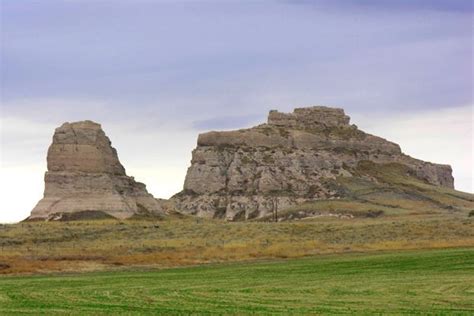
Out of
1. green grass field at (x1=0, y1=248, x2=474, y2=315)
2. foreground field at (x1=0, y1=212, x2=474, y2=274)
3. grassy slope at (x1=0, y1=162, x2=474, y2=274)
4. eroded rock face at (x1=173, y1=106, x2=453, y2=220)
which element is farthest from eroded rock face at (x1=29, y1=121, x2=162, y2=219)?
green grass field at (x1=0, y1=248, x2=474, y2=315)

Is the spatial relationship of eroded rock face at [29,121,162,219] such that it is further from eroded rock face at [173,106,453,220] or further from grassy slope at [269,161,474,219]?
eroded rock face at [173,106,453,220]

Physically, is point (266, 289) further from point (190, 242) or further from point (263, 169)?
point (263, 169)

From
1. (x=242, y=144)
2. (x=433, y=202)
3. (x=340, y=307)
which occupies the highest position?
(x=242, y=144)

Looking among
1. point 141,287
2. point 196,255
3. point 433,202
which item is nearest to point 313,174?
point 433,202

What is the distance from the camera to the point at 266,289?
34.9 m

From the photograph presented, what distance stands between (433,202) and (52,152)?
83264 mm

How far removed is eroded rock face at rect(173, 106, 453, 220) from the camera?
559ft

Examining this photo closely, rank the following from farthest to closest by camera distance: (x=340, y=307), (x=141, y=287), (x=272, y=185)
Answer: (x=272, y=185), (x=141, y=287), (x=340, y=307)

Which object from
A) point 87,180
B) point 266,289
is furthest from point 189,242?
point 87,180

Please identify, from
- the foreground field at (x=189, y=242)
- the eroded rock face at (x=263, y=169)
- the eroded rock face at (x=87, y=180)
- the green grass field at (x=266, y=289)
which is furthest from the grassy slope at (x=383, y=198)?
the green grass field at (x=266, y=289)

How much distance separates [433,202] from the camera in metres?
Result: 175

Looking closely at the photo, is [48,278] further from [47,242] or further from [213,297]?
[47,242]

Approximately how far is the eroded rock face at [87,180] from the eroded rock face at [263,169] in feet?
131

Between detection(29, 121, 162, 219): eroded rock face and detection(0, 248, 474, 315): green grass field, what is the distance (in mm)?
71791
